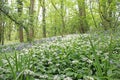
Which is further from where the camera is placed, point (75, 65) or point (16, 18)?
point (16, 18)

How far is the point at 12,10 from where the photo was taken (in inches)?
405

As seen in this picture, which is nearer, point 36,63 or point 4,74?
point 4,74

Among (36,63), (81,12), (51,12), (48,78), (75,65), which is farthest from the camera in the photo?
(51,12)

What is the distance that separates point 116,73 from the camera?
3215mm

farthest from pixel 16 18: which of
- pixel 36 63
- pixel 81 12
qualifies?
pixel 81 12

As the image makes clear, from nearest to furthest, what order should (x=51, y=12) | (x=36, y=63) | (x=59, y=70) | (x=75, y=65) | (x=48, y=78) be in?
(x=48, y=78) → (x=59, y=70) → (x=75, y=65) → (x=36, y=63) → (x=51, y=12)

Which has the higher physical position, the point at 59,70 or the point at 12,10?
the point at 12,10

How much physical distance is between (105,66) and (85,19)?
45.3 ft

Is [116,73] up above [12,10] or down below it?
below

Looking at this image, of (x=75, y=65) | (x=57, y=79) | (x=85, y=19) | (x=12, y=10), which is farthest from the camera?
(x=85, y=19)

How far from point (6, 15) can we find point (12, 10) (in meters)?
0.38

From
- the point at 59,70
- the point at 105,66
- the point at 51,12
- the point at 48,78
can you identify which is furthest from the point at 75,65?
the point at 51,12

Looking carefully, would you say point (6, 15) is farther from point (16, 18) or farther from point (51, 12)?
point (51, 12)

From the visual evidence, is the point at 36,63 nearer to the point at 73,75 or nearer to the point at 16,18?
the point at 73,75
